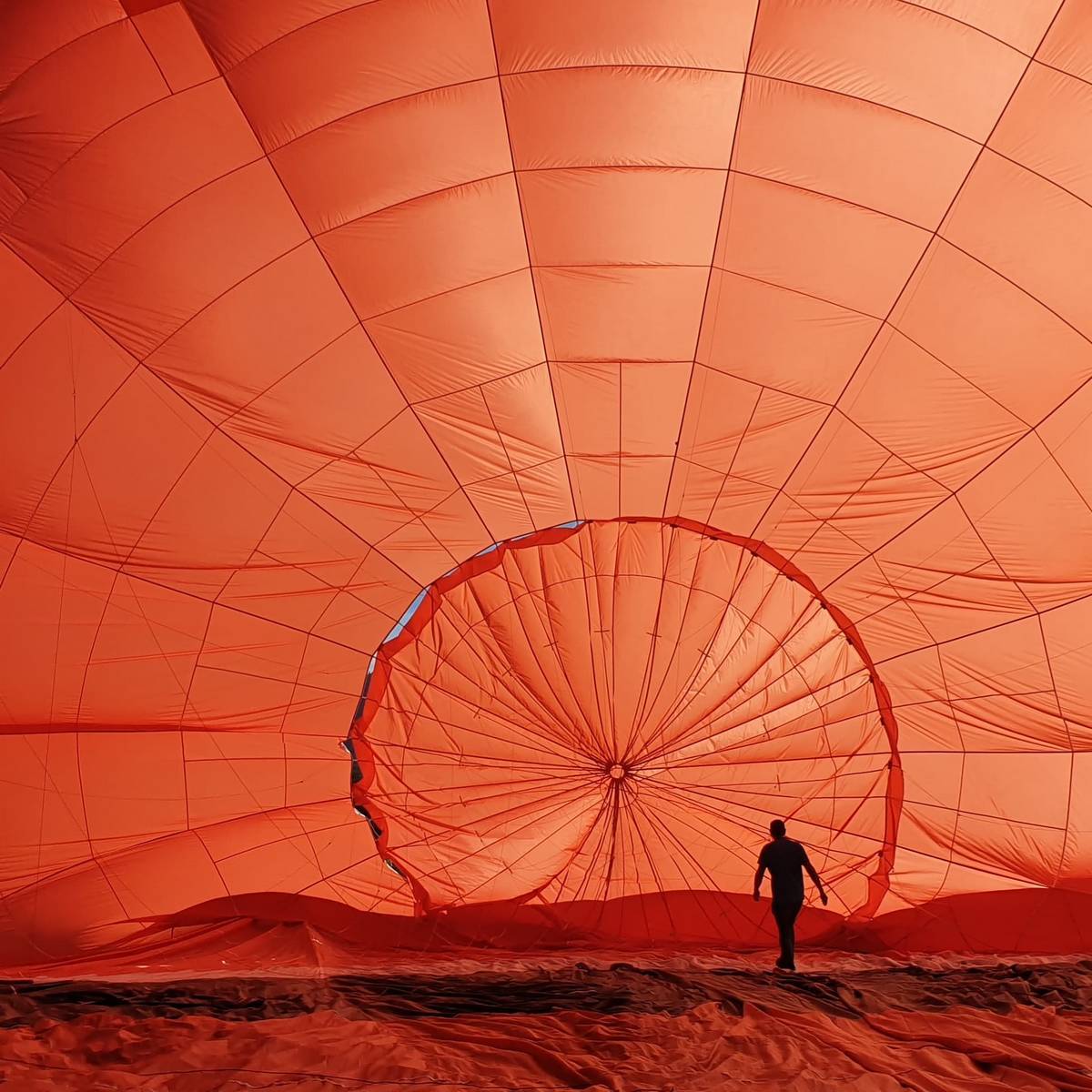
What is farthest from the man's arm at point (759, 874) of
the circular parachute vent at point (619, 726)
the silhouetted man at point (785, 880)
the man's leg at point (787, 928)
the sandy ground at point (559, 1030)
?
the sandy ground at point (559, 1030)

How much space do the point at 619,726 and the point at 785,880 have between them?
39.4 inches

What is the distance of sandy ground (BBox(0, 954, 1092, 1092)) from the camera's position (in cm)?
312

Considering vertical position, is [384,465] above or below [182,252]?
below

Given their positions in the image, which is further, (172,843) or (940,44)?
(172,843)

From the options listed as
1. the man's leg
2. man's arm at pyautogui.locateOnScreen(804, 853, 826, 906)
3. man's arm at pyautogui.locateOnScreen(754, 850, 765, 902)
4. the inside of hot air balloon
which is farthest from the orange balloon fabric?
the man's leg

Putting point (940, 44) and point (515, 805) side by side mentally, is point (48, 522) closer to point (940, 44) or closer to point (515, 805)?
point (515, 805)

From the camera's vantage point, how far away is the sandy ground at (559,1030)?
3.12 m

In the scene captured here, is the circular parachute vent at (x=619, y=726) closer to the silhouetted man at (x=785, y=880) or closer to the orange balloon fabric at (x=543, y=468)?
the orange balloon fabric at (x=543, y=468)

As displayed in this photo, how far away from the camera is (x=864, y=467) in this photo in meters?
5.15

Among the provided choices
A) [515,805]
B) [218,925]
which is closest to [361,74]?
[515,805]

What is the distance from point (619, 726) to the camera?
5453 millimetres

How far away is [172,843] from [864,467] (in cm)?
365

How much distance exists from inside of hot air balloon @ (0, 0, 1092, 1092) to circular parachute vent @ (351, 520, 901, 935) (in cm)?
2

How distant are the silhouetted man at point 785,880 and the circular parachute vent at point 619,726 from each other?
376mm
